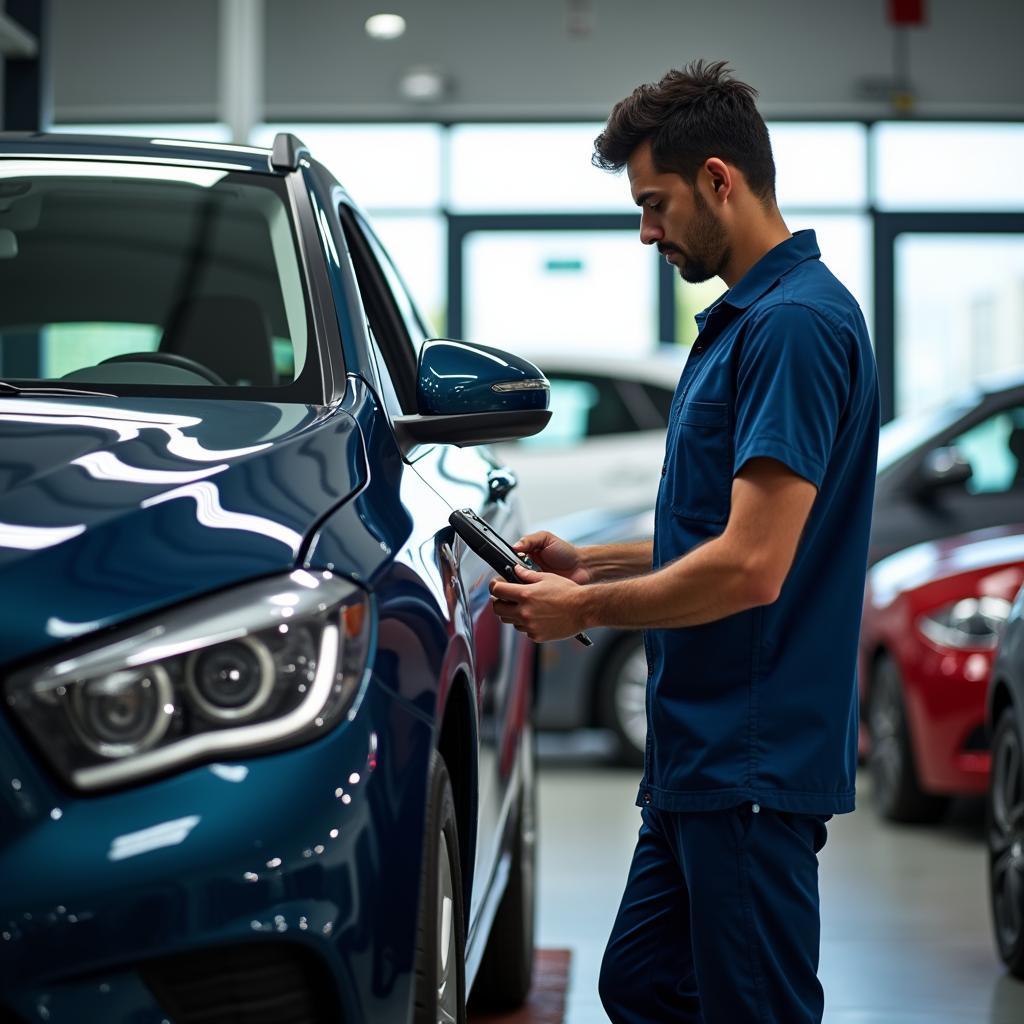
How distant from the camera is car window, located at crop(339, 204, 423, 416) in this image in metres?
2.92

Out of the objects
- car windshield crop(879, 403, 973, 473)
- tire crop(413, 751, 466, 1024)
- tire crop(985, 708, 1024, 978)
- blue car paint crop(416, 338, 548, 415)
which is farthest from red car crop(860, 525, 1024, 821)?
tire crop(413, 751, 466, 1024)

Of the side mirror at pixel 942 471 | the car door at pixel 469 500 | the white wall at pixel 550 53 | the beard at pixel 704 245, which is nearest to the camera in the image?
the beard at pixel 704 245

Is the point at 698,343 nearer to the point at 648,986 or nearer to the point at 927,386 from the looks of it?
the point at 648,986

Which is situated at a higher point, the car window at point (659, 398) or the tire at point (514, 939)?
the car window at point (659, 398)

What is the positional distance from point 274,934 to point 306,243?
1.36 meters

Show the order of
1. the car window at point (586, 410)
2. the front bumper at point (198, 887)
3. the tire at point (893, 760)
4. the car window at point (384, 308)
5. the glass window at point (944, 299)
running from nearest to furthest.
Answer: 1. the front bumper at point (198, 887)
2. the car window at point (384, 308)
3. the tire at point (893, 760)
4. the car window at point (586, 410)
5. the glass window at point (944, 299)

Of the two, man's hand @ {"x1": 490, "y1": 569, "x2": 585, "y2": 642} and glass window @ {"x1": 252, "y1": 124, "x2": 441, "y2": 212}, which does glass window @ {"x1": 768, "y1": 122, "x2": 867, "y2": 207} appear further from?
man's hand @ {"x1": 490, "y1": 569, "x2": 585, "y2": 642}

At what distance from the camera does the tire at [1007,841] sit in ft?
12.7

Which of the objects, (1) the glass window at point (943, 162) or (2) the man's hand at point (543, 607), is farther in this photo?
(1) the glass window at point (943, 162)

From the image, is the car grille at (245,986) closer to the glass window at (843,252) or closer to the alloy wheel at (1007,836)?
the alloy wheel at (1007,836)

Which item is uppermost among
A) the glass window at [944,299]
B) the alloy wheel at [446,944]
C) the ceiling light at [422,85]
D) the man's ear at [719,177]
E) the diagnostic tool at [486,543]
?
the ceiling light at [422,85]

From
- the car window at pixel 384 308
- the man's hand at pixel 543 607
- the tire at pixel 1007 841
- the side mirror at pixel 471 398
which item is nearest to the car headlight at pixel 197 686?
the man's hand at pixel 543 607

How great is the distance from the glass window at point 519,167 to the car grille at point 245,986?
1301 centimetres

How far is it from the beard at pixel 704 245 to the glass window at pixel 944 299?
492 inches
